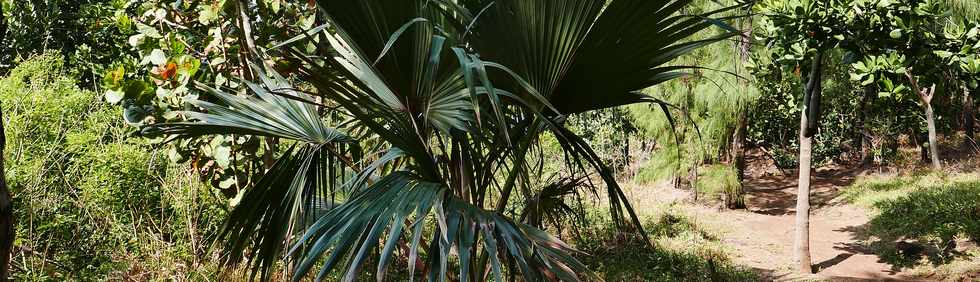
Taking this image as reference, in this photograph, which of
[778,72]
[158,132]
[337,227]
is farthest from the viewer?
[778,72]

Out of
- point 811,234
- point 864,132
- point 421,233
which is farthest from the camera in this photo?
point 864,132

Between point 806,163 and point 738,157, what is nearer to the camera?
point 806,163

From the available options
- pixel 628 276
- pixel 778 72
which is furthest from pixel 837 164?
pixel 628 276

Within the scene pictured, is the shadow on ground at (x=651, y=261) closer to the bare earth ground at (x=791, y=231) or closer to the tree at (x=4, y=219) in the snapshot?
the bare earth ground at (x=791, y=231)

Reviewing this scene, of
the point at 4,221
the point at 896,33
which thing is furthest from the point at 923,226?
the point at 4,221

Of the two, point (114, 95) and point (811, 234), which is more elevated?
point (114, 95)

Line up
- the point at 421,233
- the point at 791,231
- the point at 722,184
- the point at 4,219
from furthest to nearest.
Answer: the point at 722,184 < the point at 791,231 < the point at 421,233 < the point at 4,219

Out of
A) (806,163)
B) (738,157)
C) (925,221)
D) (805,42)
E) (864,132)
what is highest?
(805,42)

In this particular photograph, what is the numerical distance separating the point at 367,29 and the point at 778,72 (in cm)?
611

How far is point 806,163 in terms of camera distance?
740 cm

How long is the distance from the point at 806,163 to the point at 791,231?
3150mm

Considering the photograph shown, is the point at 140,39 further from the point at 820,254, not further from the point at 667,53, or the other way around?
the point at 820,254

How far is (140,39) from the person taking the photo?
4.09 m

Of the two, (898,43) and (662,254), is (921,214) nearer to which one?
(662,254)
